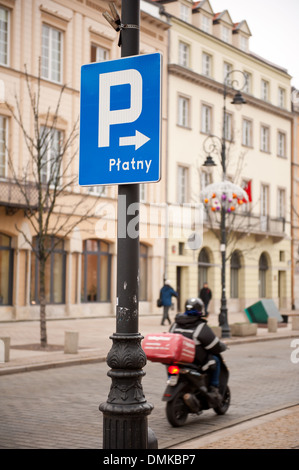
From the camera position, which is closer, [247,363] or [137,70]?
[137,70]

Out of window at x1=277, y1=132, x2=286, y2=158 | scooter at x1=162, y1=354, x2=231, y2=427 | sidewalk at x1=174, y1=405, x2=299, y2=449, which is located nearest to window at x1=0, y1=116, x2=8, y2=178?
scooter at x1=162, y1=354, x2=231, y2=427

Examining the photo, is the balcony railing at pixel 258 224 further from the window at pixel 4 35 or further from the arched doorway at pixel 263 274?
the window at pixel 4 35

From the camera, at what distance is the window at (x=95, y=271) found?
32531 mm

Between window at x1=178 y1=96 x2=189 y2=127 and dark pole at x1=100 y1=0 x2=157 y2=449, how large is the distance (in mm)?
33554

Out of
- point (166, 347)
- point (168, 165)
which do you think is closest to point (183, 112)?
point (168, 165)

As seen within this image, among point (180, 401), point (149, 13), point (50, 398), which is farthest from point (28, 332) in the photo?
point (149, 13)

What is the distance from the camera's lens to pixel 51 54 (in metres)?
30.7

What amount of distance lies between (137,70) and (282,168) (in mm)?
44619

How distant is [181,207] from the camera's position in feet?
124

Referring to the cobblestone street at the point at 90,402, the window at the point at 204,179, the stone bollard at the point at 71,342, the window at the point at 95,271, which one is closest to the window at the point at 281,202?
the window at the point at 204,179

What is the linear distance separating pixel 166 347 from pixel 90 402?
8.39 feet

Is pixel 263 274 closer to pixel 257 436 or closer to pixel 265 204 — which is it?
pixel 265 204

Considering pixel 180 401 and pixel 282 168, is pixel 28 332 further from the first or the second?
pixel 282 168

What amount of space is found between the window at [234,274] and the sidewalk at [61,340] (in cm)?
1101
